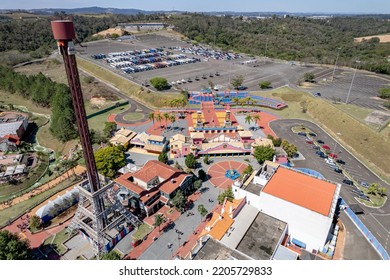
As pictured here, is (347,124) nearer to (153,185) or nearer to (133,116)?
(153,185)

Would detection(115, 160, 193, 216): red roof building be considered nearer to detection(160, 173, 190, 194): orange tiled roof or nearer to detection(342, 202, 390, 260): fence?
detection(160, 173, 190, 194): orange tiled roof

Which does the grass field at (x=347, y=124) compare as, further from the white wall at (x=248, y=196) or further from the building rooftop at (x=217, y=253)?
the building rooftop at (x=217, y=253)

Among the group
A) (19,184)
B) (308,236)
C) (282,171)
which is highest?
(282,171)

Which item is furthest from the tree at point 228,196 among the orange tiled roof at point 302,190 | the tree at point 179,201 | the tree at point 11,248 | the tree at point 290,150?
the tree at point 11,248

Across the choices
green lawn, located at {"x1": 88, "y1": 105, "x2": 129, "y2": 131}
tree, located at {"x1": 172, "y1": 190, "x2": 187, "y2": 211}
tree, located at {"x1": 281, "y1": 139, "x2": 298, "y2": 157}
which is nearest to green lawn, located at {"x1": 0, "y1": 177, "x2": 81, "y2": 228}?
tree, located at {"x1": 172, "y1": 190, "x2": 187, "y2": 211}
